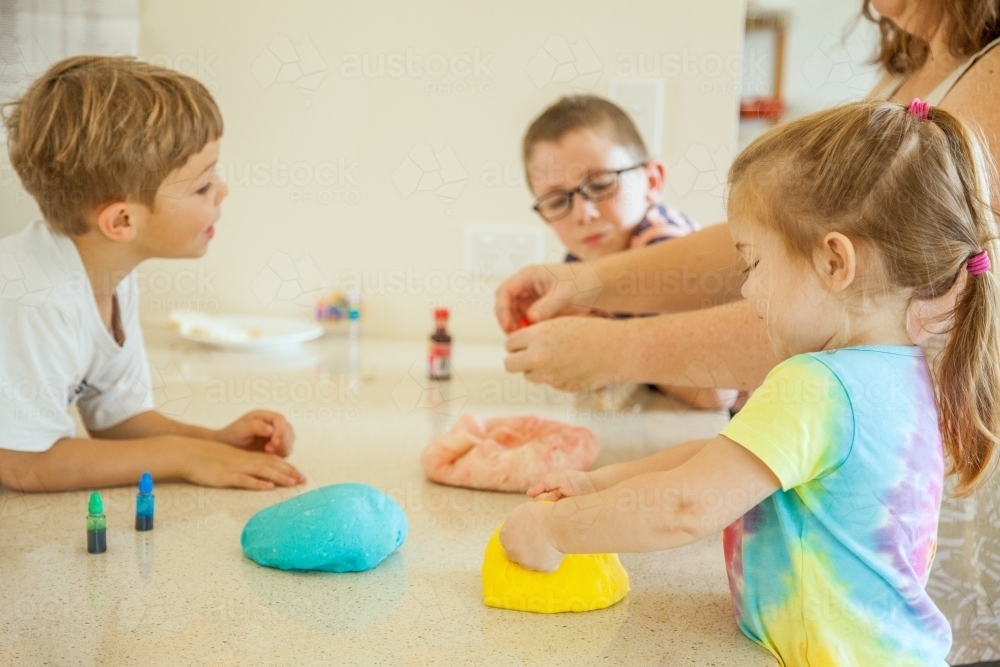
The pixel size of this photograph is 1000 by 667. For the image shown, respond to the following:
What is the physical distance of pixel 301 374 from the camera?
1503mm

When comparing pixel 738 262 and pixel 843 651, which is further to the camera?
pixel 738 262

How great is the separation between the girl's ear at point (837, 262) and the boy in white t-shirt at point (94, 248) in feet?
1.96

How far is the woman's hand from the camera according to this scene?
48.4 inches

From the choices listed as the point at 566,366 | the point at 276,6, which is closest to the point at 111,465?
the point at 566,366

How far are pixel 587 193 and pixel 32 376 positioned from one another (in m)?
0.87

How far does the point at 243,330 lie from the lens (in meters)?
1.68

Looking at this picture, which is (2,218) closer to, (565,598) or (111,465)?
(111,465)

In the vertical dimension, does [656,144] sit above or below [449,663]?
above

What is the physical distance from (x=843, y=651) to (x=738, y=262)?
2.06 feet

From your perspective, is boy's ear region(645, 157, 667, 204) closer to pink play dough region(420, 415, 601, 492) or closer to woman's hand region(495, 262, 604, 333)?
woman's hand region(495, 262, 604, 333)

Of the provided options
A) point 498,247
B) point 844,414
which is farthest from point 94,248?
point 498,247

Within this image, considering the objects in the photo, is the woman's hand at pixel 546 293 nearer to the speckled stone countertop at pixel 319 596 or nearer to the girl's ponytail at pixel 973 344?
the speckled stone countertop at pixel 319 596

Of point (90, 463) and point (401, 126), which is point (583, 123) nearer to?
point (401, 126)

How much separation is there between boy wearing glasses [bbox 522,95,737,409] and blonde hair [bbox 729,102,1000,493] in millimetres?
779
